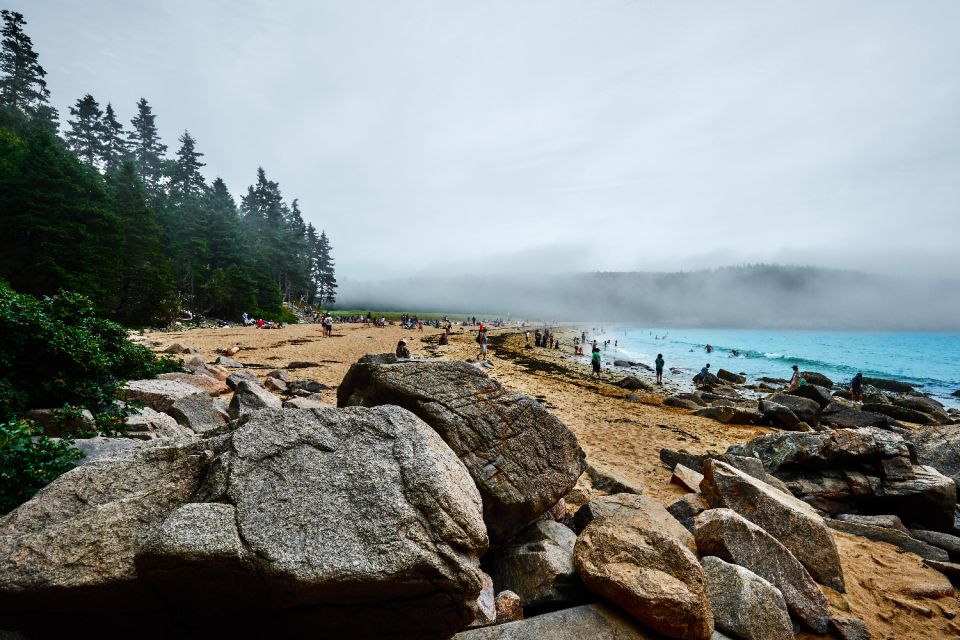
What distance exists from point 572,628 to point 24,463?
627 centimetres

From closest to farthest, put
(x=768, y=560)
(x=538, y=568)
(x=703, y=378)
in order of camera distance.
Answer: (x=538, y=568) < (x=768, y=560) < (x=703, y=378)

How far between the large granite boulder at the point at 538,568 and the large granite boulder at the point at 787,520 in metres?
3.31

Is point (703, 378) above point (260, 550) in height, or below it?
below

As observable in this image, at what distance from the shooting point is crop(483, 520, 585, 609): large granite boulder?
4387 mm

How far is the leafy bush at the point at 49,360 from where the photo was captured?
21.3 ft

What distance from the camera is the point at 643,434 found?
13.5 metres

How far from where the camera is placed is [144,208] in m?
39.2

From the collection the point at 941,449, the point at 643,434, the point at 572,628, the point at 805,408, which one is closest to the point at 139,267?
the point at 643,434

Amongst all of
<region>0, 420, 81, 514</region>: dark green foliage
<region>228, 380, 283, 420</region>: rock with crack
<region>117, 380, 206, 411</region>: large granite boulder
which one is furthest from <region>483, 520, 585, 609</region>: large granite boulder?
<region>117, 380, 206, 411</region>: large granite boulder

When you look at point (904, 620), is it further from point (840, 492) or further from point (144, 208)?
point (144, 208)

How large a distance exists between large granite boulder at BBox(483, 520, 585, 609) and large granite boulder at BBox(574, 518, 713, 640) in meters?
0.27

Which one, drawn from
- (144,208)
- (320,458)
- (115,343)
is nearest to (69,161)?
(144,208)

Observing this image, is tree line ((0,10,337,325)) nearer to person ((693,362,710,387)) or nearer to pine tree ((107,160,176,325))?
pine tree ((107,160,176,325))

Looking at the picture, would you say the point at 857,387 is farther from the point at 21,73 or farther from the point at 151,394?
the point at 21,73
